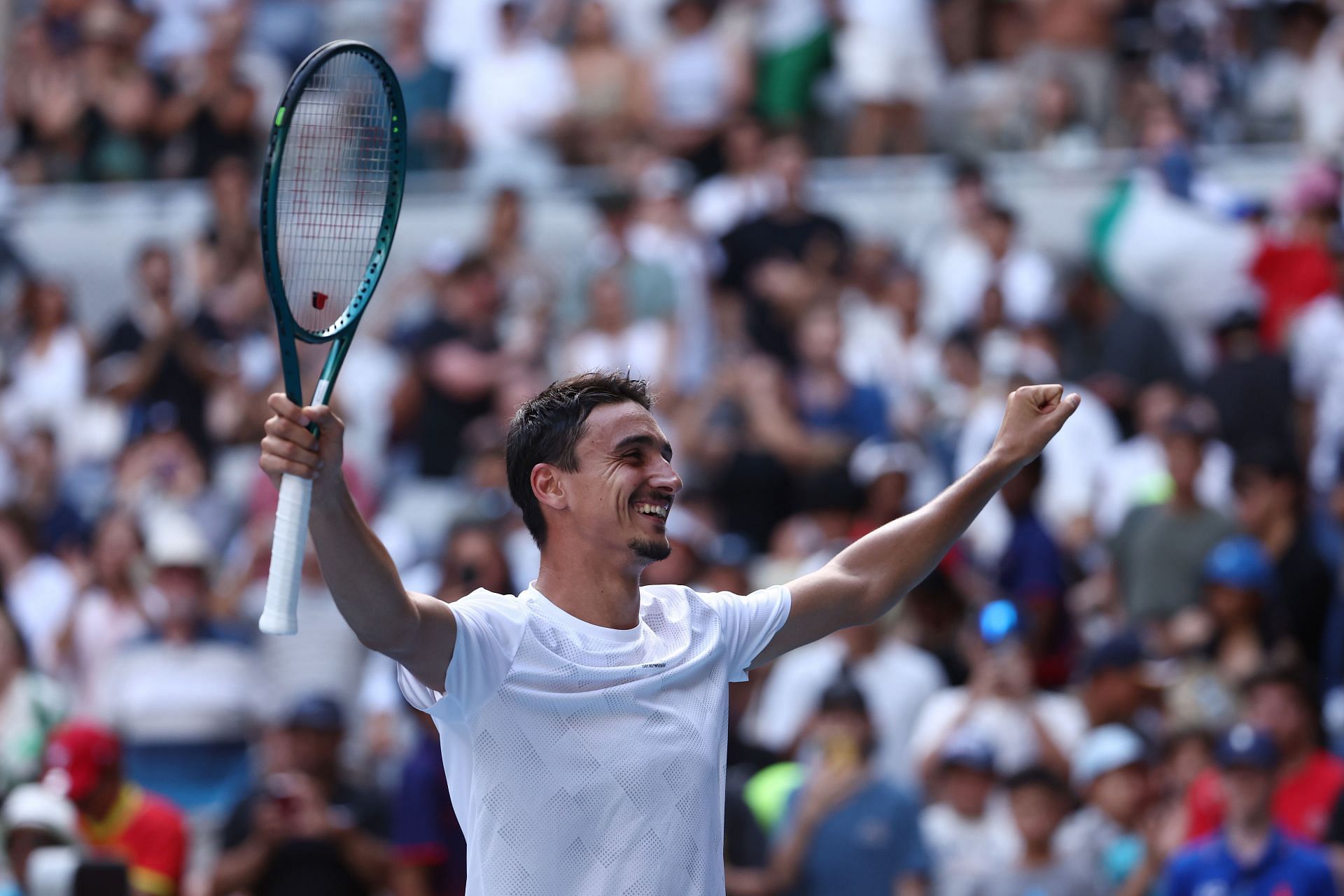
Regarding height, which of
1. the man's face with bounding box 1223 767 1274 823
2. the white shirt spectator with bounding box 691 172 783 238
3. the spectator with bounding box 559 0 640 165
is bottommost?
the man's face with bounding box 1223 767 1274 823

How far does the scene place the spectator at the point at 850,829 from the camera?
24.9 feet

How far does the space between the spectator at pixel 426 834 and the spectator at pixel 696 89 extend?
568cm

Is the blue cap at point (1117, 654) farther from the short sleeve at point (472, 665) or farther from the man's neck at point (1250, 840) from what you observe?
the short sleeve at point (472, 665)

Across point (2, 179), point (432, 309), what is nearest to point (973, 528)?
point (432, 309)

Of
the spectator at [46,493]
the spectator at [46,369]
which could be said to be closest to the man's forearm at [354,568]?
the spectator at [46,493]

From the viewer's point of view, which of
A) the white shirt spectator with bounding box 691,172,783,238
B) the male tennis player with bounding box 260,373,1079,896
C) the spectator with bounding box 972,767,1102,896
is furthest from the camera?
the white shirt spectator with bounding box 691,172,783,238

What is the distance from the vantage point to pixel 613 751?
156 inches

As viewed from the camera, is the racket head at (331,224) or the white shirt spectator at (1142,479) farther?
the white shirt spectator at (1142,479)

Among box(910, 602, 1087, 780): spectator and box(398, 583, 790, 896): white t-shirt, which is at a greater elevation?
box(398, 583, 790, 896): white t-shirt

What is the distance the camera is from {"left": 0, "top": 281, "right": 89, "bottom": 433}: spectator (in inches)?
502

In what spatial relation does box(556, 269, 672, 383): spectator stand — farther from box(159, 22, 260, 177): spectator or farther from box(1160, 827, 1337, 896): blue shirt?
box(1160, 827, 1337, 896): blue shirt

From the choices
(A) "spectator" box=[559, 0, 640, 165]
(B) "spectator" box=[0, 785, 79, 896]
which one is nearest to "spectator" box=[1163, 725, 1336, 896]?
(B) "spectator" box=[0, 785, 79, 896]

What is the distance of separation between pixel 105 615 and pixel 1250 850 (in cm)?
588

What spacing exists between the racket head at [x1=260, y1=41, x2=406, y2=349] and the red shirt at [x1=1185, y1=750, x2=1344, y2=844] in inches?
169
